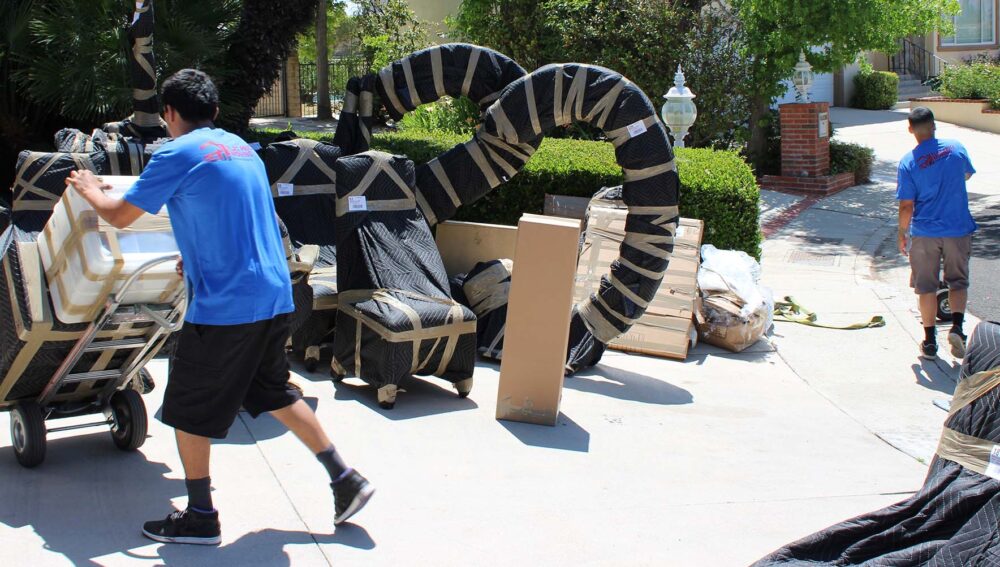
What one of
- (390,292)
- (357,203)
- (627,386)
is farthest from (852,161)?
(390,292)

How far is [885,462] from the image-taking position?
562 cm

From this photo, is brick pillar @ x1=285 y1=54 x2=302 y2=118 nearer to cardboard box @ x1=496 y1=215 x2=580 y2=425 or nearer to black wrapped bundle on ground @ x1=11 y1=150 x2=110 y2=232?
black wrapped bundle on ground @ x1=11 y1=150 x2=110 y2=232

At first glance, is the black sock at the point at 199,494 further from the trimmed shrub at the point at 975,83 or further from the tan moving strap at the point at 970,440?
the trimmed shrub at the point at 975,83

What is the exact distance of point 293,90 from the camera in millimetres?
27359

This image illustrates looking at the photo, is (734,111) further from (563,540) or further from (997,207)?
(563,540)

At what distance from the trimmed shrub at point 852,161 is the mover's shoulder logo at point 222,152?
44.8 ft

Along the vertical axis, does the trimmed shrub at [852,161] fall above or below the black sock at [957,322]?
above

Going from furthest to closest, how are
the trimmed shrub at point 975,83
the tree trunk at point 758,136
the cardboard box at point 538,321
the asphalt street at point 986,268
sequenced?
the trimmed shrub at point 975,83
the tree trunk at point 758,136
the asphalt street at point 986,268
the cardboard box at point 538,321

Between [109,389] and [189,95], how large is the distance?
66.9 inches

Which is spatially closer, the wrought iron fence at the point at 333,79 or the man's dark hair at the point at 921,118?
the man's dark hair at the point at 921,118

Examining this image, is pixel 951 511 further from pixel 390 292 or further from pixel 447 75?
pixel 447 75

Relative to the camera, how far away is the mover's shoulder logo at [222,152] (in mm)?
3768

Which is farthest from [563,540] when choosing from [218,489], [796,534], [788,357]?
[788,357]

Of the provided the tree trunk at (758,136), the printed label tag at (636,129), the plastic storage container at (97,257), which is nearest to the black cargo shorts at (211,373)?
the plastic storage container at (97,257)
